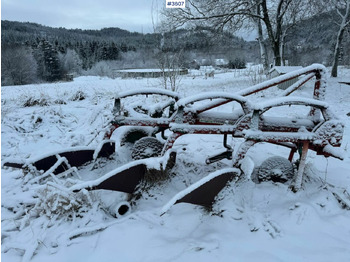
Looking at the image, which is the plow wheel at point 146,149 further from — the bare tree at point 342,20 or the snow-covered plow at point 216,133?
the bare tree at point 342,20

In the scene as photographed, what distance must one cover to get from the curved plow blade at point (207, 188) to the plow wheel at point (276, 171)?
450 millimetres

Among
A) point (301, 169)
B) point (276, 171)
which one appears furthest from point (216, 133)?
point (301, 169)

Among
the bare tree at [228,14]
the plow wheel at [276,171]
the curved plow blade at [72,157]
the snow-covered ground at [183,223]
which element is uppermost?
the bare tree at [228,14]

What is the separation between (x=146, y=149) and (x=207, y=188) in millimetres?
951

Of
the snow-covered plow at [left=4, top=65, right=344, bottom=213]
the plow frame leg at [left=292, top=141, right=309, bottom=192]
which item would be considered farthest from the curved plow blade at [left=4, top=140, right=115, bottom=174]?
the plow frame leg at [left=292, top=141, right=309, bottom=192]

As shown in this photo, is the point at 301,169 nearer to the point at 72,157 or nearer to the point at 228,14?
the point at 72,157

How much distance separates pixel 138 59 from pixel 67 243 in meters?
66.0

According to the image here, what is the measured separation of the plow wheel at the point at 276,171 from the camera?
253 cm

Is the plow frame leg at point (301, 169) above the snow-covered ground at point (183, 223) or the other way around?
above

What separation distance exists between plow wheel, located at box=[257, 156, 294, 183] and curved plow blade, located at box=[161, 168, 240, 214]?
45 cm

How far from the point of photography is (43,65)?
4822 centimetres

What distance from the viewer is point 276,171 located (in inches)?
99.3

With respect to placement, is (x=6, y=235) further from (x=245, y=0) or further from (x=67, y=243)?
(x=245, y=0)

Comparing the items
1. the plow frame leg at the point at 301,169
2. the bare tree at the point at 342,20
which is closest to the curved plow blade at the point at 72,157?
the plow frame leg at the point at 301,169
